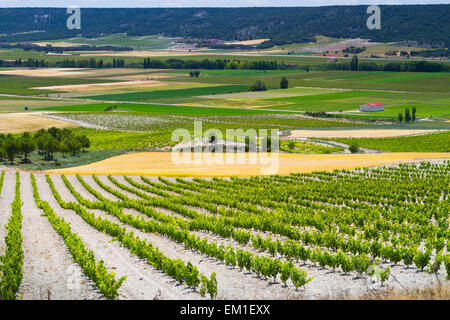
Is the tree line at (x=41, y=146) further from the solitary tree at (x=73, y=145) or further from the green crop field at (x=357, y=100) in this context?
the green crop field at (x=357, y=100)

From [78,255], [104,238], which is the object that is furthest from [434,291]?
[104,238]

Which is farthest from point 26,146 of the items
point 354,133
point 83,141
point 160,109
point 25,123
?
point 160,109

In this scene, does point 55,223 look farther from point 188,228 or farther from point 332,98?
point 332,98

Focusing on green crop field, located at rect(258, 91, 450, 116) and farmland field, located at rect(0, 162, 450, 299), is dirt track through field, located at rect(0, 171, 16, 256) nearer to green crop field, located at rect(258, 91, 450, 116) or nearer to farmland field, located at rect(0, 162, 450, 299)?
farmland field, located at rect(0, 162, 450, 299)

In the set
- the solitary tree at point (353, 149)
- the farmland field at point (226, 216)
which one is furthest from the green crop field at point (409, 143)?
the solitary tree at point (353, 149)

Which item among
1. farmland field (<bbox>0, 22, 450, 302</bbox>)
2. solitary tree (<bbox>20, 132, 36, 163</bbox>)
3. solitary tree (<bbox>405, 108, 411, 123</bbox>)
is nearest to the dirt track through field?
farmland field (<bbox>0, 22, 450, 302</bbox>)
